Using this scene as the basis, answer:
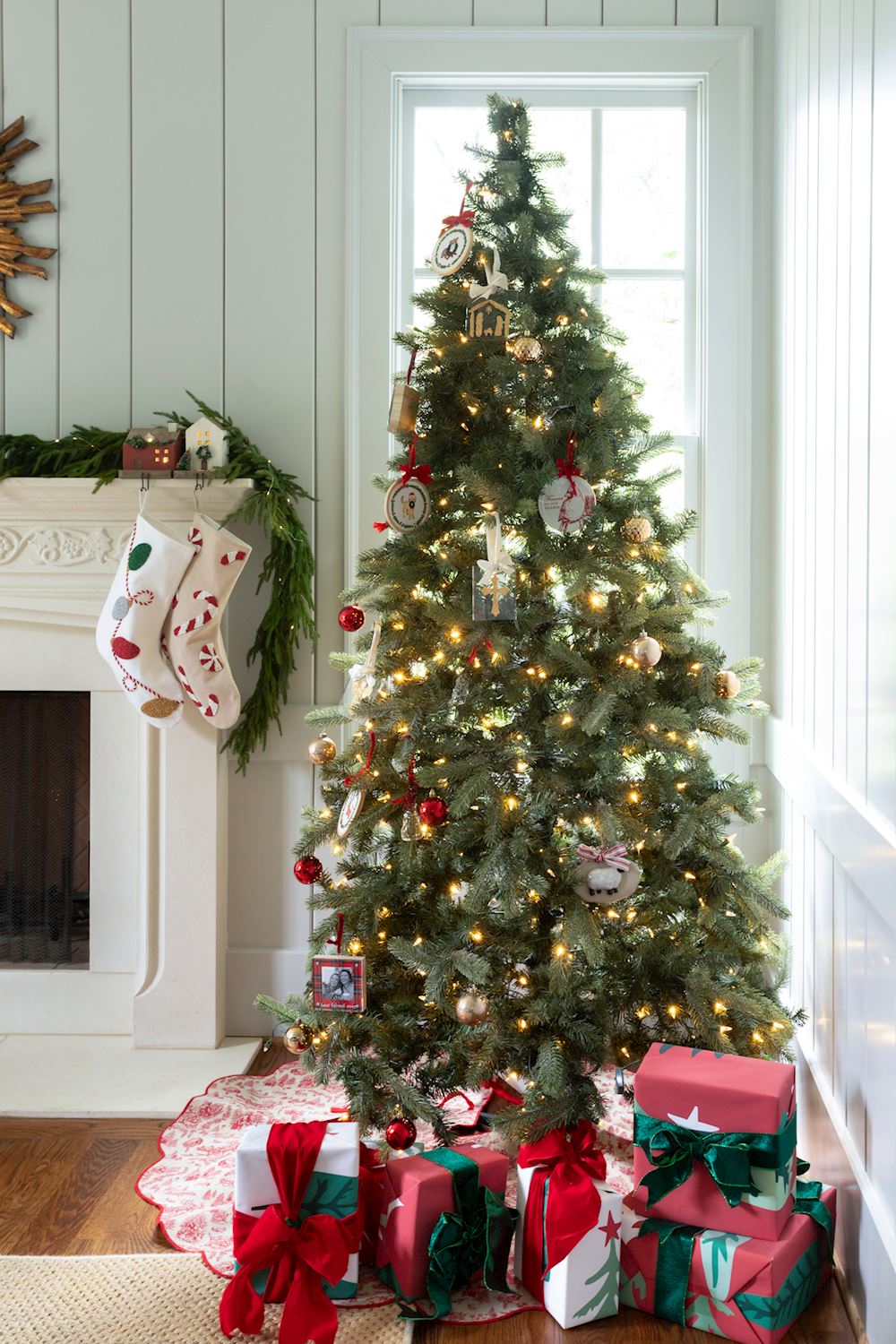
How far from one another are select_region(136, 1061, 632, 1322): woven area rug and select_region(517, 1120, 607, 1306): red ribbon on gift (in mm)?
76

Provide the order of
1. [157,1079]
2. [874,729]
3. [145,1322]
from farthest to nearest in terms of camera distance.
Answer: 1. [157,1079]
2. [145,1322]
3. [874,729]

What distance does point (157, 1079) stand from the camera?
2.50 metres

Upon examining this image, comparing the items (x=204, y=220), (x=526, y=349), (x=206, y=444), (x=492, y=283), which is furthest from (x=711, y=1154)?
(x=204, y=220)

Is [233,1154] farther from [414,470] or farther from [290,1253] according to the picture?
[414,470]

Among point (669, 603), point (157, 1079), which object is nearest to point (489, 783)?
point (669, 603)

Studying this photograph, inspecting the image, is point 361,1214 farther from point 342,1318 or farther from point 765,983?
point 765,983

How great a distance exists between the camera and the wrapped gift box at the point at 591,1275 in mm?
1652

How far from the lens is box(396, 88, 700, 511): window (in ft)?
8.90

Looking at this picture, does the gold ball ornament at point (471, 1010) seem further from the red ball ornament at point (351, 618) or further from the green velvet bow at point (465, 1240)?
the red ball ornament at point (351, 618)

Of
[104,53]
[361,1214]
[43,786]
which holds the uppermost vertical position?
[104,53]

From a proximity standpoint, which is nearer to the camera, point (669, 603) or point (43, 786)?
point (669, 603)

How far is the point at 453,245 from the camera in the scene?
205 cm

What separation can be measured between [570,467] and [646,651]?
0.35 m

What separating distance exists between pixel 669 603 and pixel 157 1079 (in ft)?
5.03
